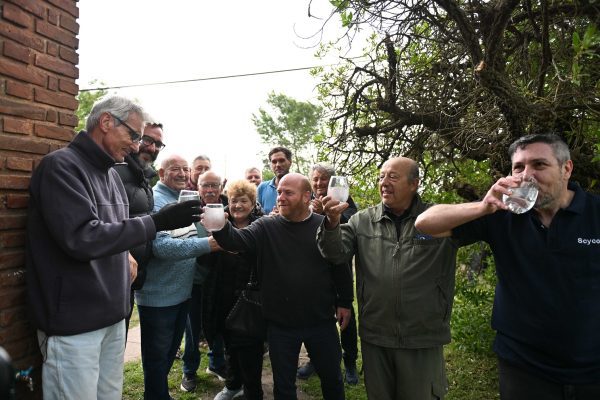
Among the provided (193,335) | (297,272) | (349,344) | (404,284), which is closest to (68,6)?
(297,272)

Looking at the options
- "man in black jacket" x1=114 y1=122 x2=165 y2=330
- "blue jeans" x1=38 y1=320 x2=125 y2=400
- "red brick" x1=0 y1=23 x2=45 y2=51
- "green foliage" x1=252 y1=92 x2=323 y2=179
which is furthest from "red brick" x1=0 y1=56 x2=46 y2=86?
"green foliage" x1=252 y1=92 x2=323 y2=179

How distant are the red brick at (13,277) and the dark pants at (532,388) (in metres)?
2.66

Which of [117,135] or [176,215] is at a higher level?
[117,135]

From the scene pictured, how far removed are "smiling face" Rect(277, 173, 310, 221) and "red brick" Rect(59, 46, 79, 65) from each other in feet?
5.13

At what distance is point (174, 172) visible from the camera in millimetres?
3592

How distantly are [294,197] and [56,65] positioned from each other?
1746 mm

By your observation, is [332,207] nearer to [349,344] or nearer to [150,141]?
[150,141]

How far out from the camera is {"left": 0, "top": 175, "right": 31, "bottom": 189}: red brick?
6.54ft

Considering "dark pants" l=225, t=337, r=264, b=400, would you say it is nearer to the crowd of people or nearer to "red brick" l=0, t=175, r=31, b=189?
the crowd of people

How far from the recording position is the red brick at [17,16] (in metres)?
1.96

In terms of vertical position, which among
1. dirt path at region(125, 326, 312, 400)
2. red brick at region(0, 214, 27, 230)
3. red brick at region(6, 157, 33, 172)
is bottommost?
dirt path at region(125, 326, 312, 400)

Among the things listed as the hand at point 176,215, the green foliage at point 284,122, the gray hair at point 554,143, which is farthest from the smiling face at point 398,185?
the green foliage at point 284,122

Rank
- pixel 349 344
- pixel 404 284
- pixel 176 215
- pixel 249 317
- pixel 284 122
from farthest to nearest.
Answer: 1. pixel 284 122
2. pixel 349 344
3. pixel 249 317
4. pixel 404 284
5. pixel 176 215

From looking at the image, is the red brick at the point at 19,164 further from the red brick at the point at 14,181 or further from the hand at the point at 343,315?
the hand at the point at 343,315
